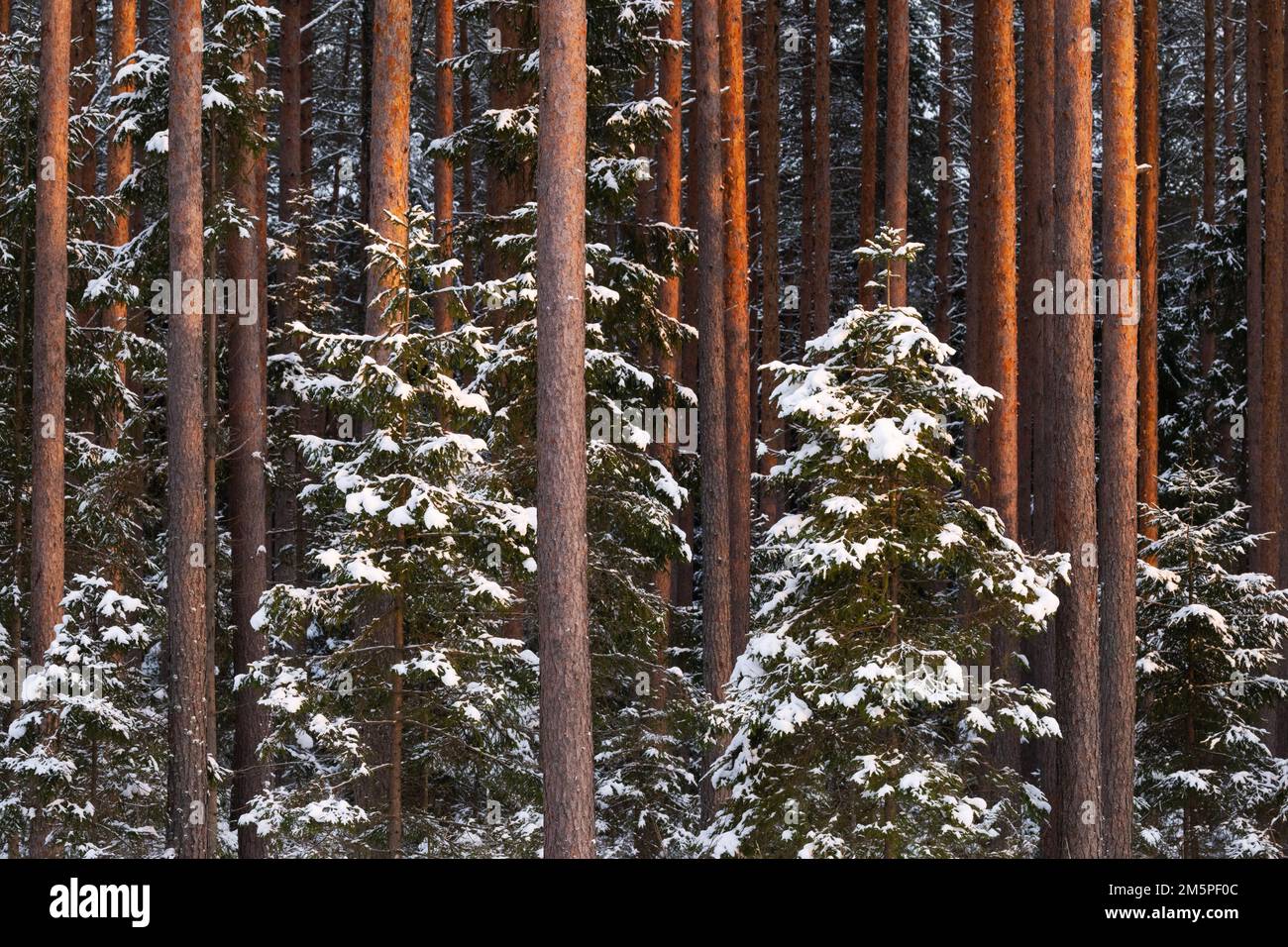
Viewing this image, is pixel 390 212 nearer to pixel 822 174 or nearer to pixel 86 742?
pixel 86 742

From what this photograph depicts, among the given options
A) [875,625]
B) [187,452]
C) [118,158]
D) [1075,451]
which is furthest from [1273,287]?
[118,158]

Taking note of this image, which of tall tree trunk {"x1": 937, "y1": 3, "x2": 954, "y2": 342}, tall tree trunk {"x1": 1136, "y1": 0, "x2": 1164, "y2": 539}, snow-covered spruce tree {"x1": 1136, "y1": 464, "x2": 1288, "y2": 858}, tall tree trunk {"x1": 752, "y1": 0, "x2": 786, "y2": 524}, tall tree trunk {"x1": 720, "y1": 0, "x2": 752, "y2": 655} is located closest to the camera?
snow-covered spruce tree {"x1": 1136, "y1": 464, "x2": 1288, "y2": 858}

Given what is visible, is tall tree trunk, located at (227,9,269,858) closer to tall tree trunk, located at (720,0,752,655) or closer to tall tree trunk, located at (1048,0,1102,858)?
tall tree trunk, located at (720,0,752,655)

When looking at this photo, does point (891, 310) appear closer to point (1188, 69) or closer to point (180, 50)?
point (180, 50)

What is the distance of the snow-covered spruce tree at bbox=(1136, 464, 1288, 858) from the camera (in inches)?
641

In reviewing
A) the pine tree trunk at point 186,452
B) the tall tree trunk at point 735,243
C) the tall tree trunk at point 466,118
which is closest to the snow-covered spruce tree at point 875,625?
the pine tree trunk at point 186,452

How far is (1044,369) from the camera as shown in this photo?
17422 millimetres

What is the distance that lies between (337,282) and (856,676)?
2282 cm

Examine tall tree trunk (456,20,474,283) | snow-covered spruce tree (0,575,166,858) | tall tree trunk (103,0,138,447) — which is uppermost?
tall tree trunk (456,20,474,283)

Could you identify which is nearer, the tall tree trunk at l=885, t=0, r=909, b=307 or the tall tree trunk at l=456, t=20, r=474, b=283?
the tall tree trunk at l=885, t=0, r=909, b=307

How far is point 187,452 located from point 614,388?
→ 4420mm

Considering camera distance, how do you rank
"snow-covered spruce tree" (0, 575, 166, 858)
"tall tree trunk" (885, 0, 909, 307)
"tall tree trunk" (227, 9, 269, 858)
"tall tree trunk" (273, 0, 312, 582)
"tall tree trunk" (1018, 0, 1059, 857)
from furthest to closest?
"tall tree trunk" (273, 0, 312, 582)
"tall tree trunk" (885, 0, 909, 307)
"tall tree trunk" (227, 9, 269, 858)
"tall tree trunk" (1018, 0, 1059, 857)
"snow-covered spruce tree" (0, 575, 166, 858)

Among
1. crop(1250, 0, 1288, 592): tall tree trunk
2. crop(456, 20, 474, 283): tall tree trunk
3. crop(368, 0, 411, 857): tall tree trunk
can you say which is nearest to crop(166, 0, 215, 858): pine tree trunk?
crop(368, 0, 411, 857): tall tree trunk

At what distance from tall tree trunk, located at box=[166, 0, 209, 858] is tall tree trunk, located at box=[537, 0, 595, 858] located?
15.4ft
